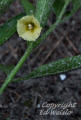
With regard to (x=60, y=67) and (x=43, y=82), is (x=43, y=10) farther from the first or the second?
(x=43, y=82)

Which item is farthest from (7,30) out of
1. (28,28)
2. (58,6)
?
(58,6)

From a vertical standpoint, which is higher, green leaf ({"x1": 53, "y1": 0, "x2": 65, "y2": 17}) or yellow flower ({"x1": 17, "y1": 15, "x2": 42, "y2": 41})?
green leaf ({"x1": 53, "y1": 0, "x2": 65, "y2": 17})

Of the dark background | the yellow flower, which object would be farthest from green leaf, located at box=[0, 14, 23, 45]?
the dark background

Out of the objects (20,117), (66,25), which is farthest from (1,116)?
(66,25)

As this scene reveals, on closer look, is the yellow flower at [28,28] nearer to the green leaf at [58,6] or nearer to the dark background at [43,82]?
the green leaf at [58,6]

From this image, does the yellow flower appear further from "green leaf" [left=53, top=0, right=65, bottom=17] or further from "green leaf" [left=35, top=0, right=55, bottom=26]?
"green leaf" [left=53, top=0, right=65, bottom=17]

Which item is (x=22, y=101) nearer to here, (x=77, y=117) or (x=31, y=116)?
(x=31, y=116)
